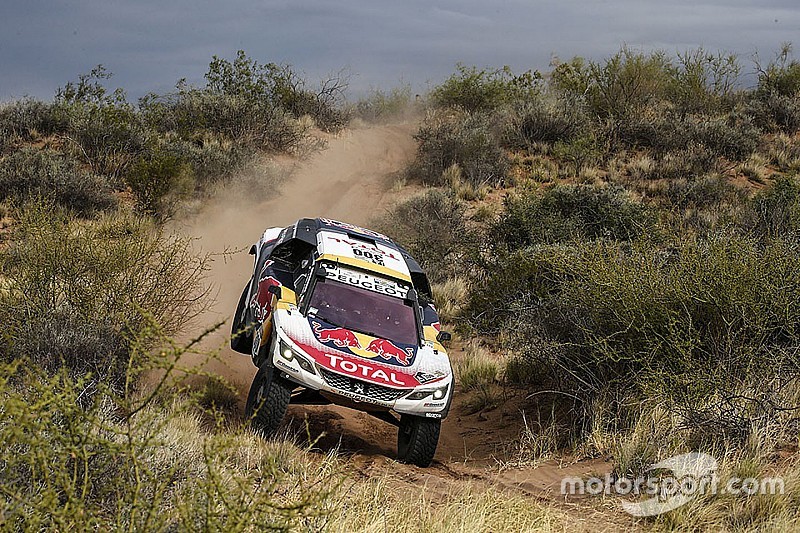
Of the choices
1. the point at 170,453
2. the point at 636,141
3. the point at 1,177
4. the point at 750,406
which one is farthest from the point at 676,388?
the point at 636,141

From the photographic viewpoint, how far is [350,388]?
312 inches

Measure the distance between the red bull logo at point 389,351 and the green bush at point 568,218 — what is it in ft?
25.6

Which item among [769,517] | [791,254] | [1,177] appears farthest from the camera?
[1,177]

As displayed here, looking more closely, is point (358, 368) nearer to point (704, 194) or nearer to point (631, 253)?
point (631, 253)

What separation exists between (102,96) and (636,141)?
1729 cm

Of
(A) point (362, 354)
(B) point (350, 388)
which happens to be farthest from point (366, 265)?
(B) point (350, 388)

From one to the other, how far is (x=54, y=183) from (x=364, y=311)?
12333mm

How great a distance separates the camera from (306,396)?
850 centimetres

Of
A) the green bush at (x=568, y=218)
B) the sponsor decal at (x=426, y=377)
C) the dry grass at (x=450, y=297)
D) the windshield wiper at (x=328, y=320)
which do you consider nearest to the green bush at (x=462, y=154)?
the green bush at (x=568, y=218)

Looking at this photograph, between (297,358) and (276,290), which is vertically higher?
(276,290)

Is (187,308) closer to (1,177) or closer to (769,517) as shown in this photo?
(769,517)

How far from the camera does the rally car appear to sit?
7.95 m

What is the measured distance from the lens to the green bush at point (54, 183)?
1812 centimetres

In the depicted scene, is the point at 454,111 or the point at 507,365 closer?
the point at 507,365
